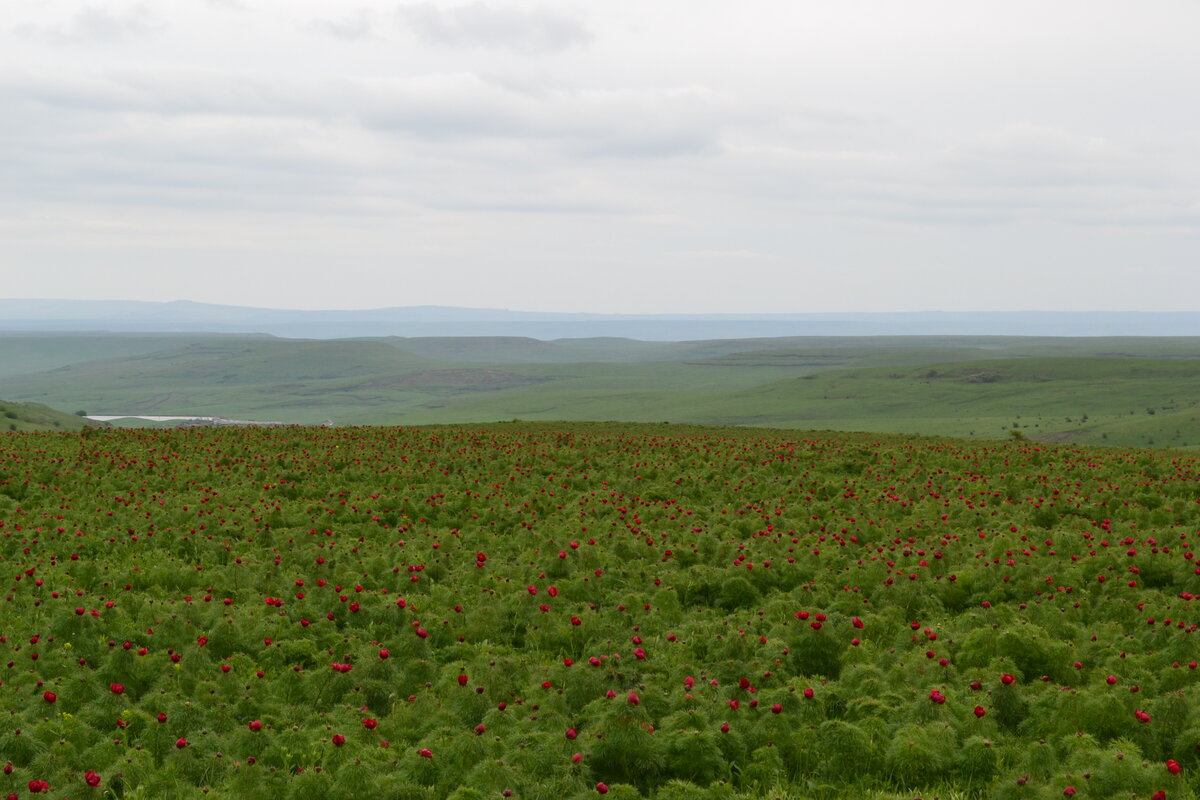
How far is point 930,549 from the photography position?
57.5ft

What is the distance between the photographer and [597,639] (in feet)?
45.3

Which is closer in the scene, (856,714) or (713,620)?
(856,714)

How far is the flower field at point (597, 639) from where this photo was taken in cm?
988

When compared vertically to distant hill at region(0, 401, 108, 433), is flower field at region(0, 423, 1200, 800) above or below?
above

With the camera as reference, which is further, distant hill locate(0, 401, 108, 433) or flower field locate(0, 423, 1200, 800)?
distant hill locate(0, 401, 108, 433)

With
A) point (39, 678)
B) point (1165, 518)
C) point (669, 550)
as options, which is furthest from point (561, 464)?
point (39, 678)

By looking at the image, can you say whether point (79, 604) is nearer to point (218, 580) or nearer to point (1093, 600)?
point (218, 580)

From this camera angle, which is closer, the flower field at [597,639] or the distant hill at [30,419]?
the flower field at [597,639]

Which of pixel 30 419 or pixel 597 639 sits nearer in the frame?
pixel 597 639

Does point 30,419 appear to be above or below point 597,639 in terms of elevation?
below

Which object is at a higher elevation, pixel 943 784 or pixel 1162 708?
pixel 1162 708

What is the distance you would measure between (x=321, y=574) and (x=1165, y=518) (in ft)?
56.8

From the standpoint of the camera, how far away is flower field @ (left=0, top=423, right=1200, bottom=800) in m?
9.88

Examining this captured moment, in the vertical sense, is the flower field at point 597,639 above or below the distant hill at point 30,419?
above
